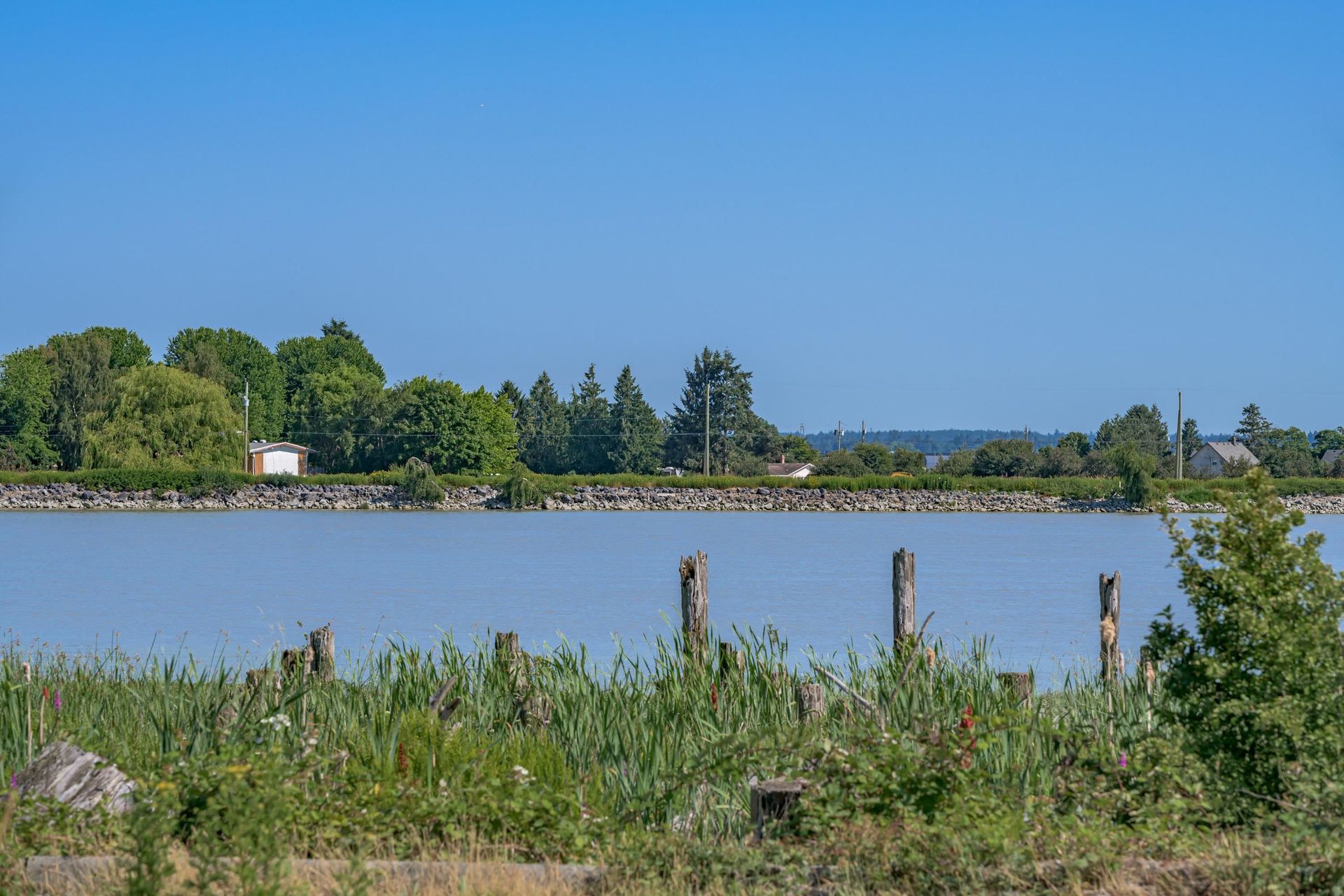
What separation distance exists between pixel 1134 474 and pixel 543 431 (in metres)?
39.8

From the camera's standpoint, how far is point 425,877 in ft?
15.1

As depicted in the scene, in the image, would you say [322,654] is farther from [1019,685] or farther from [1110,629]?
[1110,629]

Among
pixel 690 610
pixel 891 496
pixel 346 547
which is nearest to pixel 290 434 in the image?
pixel 891 496

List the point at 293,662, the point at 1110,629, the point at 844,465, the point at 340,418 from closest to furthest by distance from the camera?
the point at 293,662, the point at 1110,629, the point at 844,465, the point at 340,418

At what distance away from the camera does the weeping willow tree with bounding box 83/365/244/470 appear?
61688mm

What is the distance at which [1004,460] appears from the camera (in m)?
70.1

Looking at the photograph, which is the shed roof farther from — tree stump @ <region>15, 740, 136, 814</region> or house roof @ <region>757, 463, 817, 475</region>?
tree stump @ <region>15, 740, 136, 814</region>

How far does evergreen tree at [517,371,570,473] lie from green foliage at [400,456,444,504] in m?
23.6

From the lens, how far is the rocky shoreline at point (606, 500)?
5994 centimetres

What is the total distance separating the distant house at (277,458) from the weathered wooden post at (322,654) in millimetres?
66409

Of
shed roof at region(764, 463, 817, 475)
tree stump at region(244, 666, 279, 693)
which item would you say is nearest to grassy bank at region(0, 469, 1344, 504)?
shed roof at region(764, 463, 817, 475)

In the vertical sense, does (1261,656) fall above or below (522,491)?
below

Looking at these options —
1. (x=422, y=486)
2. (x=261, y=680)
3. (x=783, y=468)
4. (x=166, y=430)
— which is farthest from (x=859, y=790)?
(x=783, y=468)

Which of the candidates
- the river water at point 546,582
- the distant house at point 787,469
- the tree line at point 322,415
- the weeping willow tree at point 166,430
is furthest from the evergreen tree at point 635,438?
the river water at point 546,582
